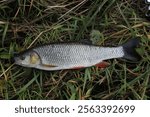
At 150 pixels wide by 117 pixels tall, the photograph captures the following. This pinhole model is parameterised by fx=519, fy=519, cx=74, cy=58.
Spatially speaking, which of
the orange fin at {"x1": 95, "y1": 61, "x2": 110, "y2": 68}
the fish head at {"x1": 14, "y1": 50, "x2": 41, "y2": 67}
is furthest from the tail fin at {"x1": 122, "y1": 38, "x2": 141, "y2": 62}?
the fish head at {"x1": 14, "y1": 50, "x2": 41, "y2": 67}

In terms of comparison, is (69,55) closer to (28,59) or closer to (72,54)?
(72,54)

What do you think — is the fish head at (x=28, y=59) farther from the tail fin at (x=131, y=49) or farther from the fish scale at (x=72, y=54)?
the tail fin at (x=131, y=49)

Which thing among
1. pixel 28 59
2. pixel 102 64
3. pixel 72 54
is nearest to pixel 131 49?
pixel 102 64

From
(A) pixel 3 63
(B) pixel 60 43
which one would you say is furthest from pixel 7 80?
(B) pixel 60 43

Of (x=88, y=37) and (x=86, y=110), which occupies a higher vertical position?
(x=88, y=37)

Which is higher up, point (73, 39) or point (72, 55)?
point (73, 39)

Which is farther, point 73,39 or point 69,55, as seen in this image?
point 73,39

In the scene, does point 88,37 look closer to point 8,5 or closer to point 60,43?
point 60,43
